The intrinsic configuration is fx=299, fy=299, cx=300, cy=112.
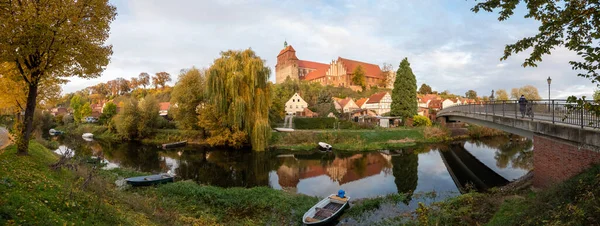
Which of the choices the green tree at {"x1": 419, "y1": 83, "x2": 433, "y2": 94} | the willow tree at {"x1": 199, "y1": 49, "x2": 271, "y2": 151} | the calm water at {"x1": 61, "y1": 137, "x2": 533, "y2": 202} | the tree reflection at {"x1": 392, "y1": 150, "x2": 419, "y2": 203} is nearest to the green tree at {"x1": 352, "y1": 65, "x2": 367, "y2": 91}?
the green tree at {"x1": 419, "y1": 83, "x2": 433, "y2": 94}

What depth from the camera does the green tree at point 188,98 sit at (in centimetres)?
3600

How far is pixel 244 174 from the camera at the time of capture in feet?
69.8

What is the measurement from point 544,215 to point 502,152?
26.9 metres

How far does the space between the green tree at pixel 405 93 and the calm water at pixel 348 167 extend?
41.7 feet

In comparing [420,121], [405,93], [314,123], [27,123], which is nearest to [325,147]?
[314,123]

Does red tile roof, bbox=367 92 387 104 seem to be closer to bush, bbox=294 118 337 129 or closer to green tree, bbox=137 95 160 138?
bush, bbox=294 118 337 129

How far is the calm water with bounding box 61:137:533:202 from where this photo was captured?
18266 mm

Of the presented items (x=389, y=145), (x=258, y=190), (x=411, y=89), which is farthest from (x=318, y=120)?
(x=258, y=190)

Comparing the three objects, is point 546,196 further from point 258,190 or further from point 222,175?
point 222,175

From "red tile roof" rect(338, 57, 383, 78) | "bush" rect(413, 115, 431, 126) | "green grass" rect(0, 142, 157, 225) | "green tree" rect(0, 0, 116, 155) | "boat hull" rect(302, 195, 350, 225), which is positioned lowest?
"boat hull" rect(302, 195, 350, 225)

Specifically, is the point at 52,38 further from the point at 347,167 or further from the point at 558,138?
the point at 347,167

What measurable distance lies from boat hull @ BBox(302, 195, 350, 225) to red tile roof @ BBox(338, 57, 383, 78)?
82.6 metres

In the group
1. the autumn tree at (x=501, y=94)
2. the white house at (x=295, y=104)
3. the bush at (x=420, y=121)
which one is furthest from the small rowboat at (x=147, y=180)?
the autumn tree at (x=501, y=94)

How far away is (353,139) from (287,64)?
72.0 m
